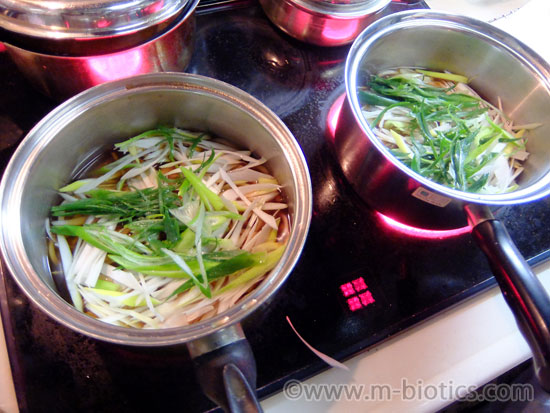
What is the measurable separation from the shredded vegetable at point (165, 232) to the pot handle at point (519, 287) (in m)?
0.40

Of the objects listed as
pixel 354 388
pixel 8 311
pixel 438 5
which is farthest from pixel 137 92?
pixel 438 5

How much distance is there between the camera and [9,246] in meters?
0.71

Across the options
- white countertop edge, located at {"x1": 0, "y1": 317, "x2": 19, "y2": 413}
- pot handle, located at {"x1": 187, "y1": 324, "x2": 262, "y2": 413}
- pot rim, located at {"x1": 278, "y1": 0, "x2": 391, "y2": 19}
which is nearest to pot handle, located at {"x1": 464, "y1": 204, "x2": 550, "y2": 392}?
pot handle, located at {"x1": 187, "y1": 324, "x2": 262, "y2": 413}

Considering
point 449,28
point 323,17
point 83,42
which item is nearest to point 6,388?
point 83,42

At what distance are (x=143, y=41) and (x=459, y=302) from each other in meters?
0.92

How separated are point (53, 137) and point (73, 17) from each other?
234mm

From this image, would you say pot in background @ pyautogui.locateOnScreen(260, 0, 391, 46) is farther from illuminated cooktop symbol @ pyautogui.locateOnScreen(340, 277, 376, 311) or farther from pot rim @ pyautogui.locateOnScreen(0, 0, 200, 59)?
illuminated cooktop symbol @ pyautogui.locateOnScreen(340, 277, 376, 311)

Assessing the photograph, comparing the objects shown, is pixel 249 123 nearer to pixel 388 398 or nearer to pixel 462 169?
pixel 462 169

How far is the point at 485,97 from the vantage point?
120 cm

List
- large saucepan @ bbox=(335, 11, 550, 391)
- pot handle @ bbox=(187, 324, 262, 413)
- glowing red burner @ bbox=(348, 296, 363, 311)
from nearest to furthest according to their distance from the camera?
pot handle @ bbox=(187, 324, 262, 413)
large saucepan @ bbox=(335, 11, 550, 391)
glowing red burner @ bbox=(348, 296, 363, 311)

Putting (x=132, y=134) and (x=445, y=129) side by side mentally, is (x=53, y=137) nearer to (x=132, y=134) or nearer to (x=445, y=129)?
(x=132, y=134)

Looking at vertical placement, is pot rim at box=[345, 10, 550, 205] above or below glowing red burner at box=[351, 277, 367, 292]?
above

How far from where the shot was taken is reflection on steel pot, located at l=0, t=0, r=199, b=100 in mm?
798

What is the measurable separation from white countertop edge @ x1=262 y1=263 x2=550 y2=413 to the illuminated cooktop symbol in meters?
0.10
